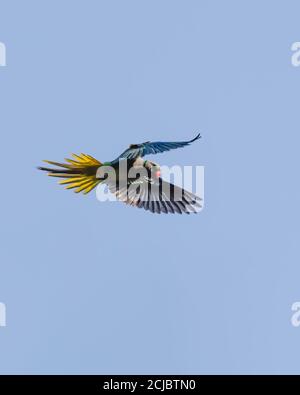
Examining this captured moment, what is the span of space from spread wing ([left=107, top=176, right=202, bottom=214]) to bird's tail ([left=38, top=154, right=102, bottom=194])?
0.39 meters

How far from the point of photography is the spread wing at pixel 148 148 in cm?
2025

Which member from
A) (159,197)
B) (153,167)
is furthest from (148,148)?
(159,197)

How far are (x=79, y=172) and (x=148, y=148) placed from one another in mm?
1225

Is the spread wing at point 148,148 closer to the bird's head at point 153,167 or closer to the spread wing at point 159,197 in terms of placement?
the bird's head at point 153,167

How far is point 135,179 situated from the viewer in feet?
67.9

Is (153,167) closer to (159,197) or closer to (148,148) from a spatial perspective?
(148,148)

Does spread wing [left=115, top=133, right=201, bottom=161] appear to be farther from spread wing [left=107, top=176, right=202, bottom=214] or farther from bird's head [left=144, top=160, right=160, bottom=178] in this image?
spread wing [left=107, top=176, right=202, bottom=214]

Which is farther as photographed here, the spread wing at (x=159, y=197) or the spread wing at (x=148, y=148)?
the spread wing at (x=159, y=197)

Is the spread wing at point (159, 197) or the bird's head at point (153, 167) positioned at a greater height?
the bird's head at point (153, 167)

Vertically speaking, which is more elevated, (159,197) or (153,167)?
(153,167)

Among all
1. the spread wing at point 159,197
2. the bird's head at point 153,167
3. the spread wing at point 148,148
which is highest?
the spread wing at point 148,148

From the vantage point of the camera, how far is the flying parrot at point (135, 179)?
20.3m
